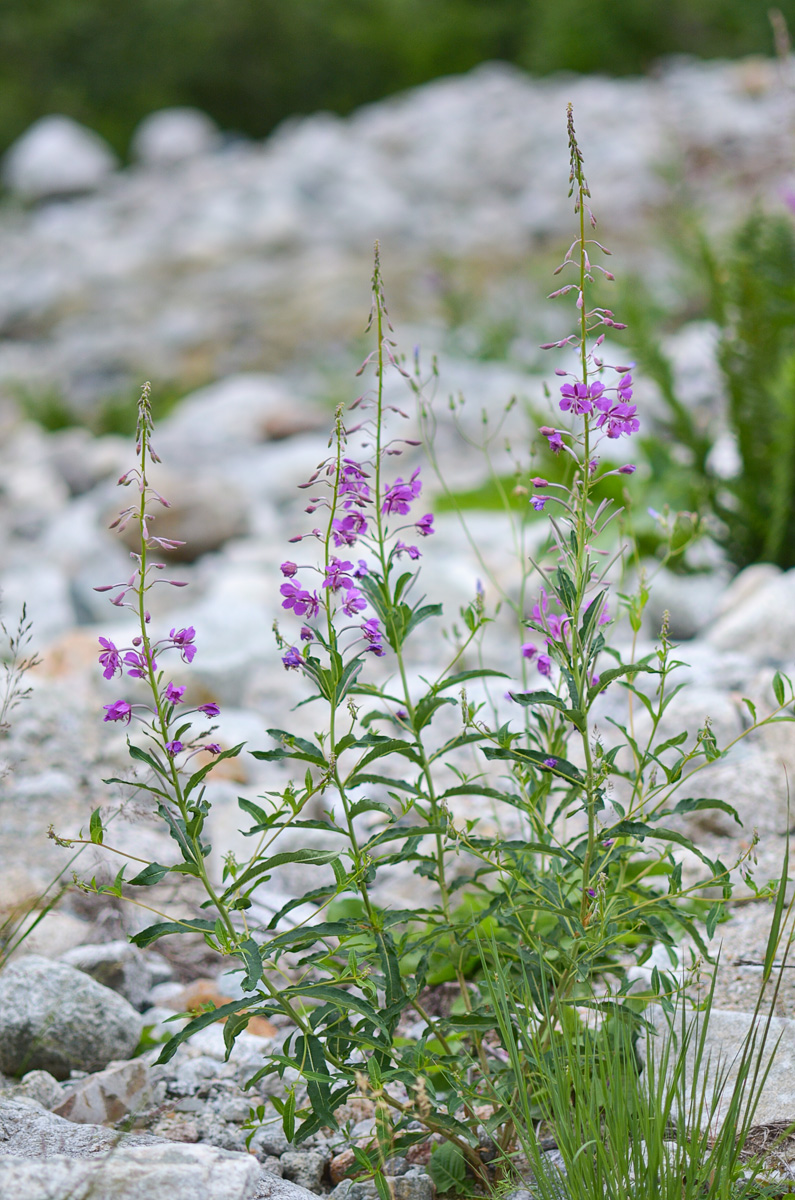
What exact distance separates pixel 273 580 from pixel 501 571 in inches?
32.6

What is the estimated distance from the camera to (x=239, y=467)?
5.57 m

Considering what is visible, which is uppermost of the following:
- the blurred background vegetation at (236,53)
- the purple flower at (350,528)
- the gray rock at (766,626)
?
the blurred background vegetation at (236,53)

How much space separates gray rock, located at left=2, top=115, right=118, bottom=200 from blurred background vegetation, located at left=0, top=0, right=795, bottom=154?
94.9 inches

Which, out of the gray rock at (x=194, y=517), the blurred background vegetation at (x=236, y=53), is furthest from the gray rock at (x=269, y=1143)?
the blurred background vegetation at (x=236, y=53)

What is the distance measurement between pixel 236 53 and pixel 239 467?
1637 centimetres

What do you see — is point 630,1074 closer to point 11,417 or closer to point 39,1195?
point 39,1195

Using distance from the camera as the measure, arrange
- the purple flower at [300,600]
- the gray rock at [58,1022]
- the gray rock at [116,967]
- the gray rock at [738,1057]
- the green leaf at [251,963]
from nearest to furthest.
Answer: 1. the green leaf at [251,963]
2. the purple flower at [300,600]
3. the gray rock at [738,1057]
4. the gray rock at [58,1022]
5. the gray rock at [116,967]

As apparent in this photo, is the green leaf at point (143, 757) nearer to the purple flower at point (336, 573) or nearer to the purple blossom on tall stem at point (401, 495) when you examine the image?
the purple flower at point (336, 573)

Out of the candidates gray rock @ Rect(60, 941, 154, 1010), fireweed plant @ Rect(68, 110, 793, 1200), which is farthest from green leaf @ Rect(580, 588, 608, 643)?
gray rock @ Rect(60, 941, 154, 1010)

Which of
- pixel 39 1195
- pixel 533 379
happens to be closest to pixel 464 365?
pixel 533 379

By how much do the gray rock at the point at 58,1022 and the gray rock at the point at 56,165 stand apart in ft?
51.5

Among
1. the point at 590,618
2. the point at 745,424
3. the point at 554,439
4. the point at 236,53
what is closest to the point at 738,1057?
the point at 590,618

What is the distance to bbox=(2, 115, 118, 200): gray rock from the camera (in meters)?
15.2

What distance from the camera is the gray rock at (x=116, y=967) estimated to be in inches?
70.1
